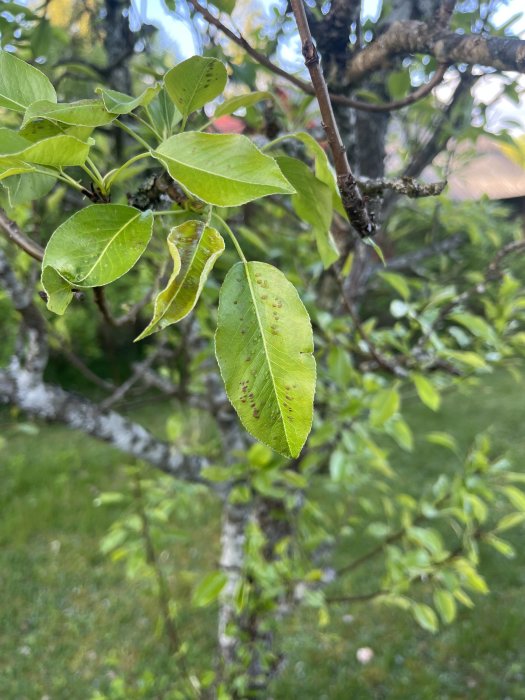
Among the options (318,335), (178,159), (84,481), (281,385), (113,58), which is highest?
(113,58)

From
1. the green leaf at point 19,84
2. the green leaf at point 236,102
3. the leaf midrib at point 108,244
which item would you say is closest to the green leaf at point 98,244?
the leaf midrib at point 108,244

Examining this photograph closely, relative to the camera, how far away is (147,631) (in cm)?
261

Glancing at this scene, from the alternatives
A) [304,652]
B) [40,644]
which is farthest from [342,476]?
[40,644]

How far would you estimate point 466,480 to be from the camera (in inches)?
54.4

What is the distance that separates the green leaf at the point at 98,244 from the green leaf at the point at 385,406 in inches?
33.7

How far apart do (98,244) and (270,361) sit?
0.50ft

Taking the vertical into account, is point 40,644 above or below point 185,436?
below

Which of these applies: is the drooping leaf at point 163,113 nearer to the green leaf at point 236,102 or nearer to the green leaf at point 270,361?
the green leaf at point 236,102

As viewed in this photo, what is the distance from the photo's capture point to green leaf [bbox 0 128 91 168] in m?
0.35

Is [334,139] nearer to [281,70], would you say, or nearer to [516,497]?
[281,70]

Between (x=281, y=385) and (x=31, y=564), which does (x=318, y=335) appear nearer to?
(x=281, y=385)

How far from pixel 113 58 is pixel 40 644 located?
243 centimetres

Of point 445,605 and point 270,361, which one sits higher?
point 270,361

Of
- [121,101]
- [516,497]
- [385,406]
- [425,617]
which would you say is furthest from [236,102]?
[425,617]
